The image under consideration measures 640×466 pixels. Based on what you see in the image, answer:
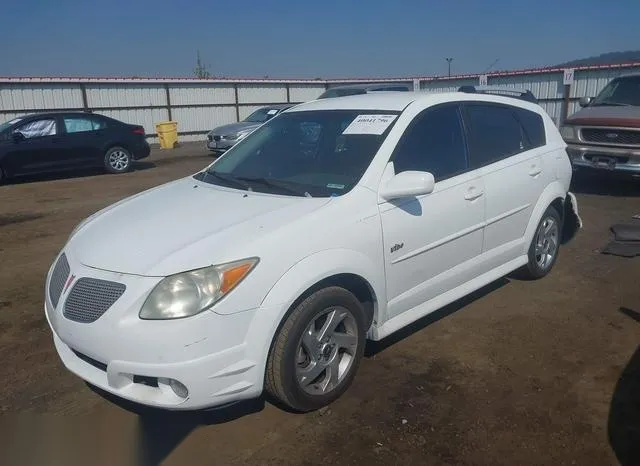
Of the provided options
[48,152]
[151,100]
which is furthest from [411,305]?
[151,100]

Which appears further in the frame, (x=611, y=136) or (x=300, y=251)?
(x=611, y=136)

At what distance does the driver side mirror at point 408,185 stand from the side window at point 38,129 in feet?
38.6

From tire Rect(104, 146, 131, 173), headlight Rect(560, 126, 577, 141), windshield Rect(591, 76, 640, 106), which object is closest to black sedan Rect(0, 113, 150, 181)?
tire Rect(104, 146, 131, 173)

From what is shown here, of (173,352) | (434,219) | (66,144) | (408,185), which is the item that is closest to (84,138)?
(66,144)

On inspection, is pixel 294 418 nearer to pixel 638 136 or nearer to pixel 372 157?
pixel 372 157

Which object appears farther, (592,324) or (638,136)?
(638,136)

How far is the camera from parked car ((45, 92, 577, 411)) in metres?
2.72

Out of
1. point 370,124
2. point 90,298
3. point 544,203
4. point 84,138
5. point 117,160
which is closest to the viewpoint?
point 90,298

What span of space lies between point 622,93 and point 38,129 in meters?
12.2

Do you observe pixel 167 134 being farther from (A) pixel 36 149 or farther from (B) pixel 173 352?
(B) pixel 173 352

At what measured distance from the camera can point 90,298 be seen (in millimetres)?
2867

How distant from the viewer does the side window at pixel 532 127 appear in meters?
4.93

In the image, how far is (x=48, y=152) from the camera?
12.9 metres

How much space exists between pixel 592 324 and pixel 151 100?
20676 mm
